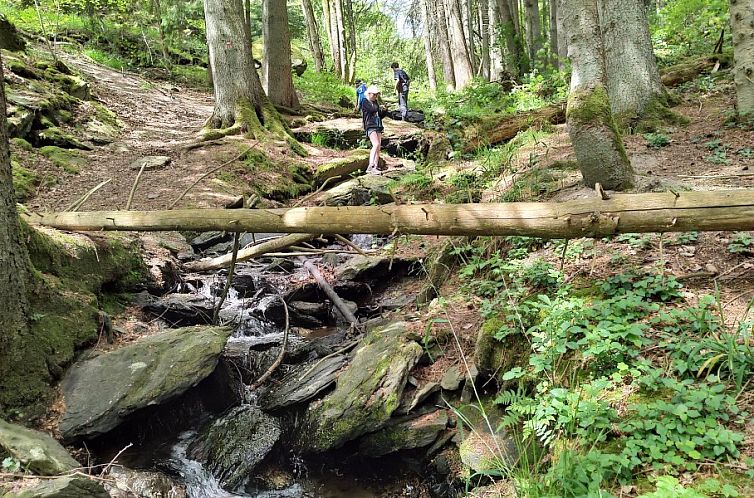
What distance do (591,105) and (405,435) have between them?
336 centimetres

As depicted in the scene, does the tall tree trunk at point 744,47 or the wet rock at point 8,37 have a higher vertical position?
the wet rock at point 8,37

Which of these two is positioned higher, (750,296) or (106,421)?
(750,296)

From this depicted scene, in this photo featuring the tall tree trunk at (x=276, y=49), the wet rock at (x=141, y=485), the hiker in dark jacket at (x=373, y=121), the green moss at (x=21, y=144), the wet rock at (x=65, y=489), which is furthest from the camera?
the tall tree trunk at (x=276, y=49)

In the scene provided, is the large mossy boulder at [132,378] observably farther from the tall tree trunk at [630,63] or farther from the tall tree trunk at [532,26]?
the tall tree trunk at [532,26]

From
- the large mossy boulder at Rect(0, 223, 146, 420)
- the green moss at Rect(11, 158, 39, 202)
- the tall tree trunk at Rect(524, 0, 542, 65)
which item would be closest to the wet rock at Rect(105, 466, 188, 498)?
the large mossy boulder at Rect(0, 223, 146, 420)

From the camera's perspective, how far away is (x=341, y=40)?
24875mm

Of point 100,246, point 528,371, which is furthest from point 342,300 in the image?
point 528,371

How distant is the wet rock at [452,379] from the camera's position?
4195mm

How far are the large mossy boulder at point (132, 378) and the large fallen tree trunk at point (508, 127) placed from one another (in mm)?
6410

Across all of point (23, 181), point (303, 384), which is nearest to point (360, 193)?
point (303, 384)

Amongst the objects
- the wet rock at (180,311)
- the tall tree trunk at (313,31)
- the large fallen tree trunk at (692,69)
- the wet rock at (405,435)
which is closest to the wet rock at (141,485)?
the wet rock at (405,435)

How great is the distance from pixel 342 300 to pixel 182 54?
19.6 m

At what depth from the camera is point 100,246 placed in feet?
20.0

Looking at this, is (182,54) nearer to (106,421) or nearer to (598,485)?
(106,421)
